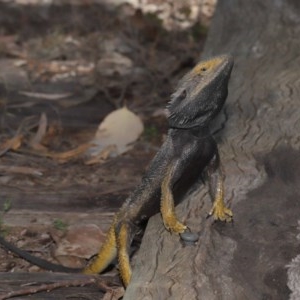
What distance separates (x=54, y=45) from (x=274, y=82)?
11.8 ft

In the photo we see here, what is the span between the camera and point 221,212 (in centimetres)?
393

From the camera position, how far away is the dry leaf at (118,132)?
601 centimetres

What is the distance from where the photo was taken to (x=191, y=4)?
32.2 ft

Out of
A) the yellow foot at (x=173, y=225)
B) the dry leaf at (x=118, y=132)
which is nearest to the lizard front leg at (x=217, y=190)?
the yellow foot at (x=173, y=225)

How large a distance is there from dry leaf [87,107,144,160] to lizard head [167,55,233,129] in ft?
6.52

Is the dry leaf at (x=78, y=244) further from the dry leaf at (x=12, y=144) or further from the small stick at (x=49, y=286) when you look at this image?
the dry leaf at (x=12, y=144)

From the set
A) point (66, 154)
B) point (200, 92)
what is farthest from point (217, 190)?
point (66, 154)

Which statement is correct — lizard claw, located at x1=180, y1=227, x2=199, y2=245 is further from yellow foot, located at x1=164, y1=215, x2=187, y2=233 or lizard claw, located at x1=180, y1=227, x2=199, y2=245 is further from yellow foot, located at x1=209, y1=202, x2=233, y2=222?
yellow foot, located at x1=209, y1=202, x2=233, y2=222

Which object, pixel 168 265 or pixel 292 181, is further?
pixel 292 181

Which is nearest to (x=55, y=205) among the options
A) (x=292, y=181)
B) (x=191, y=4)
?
(x=292, y=181)

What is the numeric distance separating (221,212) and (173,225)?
249 millimetres

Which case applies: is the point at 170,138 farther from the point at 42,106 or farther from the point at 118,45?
the point at 118,45

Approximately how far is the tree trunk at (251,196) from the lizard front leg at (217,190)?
2.1 inches

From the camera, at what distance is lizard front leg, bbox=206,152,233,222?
393 cm
